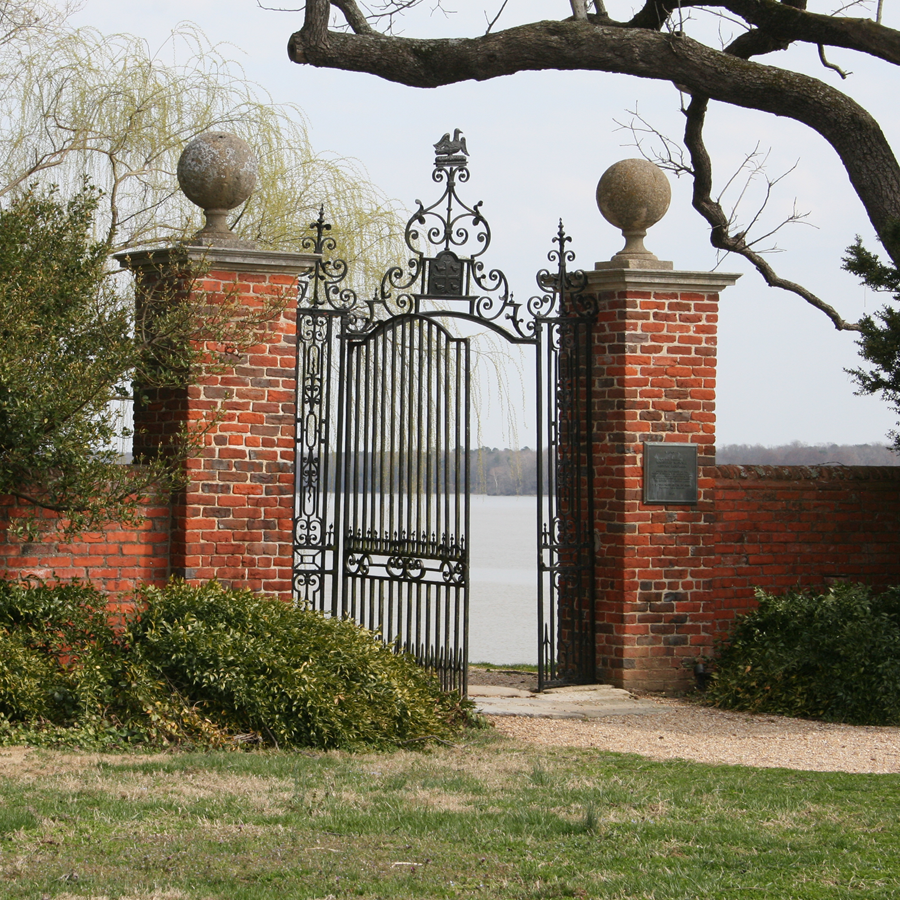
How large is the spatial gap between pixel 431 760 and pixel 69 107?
9.22 m

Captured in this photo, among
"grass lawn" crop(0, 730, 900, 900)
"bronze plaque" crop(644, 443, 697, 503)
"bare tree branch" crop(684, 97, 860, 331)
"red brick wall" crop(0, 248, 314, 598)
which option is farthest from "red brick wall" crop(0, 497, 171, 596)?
"bare tree branch" crop(684, 97, 860, 331)

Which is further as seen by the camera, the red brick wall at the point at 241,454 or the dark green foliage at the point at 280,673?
the red brick wall at the point at 241,454

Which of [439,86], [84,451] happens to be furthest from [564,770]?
[439,86]

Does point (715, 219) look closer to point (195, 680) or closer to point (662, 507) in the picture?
point (662, 507)

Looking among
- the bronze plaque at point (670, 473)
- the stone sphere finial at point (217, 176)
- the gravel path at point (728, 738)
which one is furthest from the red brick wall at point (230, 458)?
the bronze plaque at point (670, 473)

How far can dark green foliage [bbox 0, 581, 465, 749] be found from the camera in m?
6.83

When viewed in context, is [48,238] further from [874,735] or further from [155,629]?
[874,735]

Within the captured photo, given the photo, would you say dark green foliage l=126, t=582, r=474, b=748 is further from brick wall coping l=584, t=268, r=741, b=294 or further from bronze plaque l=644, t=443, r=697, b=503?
brick wall coping l=584, t=268, r=741, b=294

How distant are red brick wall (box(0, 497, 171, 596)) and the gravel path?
2.56 metres

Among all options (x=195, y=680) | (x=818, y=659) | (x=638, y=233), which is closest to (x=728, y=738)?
(x=818, y=659)

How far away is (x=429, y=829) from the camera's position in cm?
516

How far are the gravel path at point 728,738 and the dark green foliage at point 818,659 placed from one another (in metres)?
0.21

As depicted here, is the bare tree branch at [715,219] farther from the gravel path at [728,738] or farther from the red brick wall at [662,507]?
the gravel path at [728,738]

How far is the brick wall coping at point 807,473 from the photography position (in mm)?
10039
